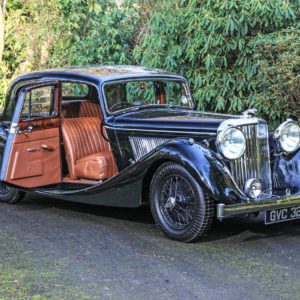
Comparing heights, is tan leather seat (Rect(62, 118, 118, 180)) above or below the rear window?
below

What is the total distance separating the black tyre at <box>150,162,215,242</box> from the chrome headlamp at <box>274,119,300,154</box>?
1.16 m

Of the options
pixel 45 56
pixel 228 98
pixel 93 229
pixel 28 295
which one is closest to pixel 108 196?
pixel 93 229

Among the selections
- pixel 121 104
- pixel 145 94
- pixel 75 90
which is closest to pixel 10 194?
pixel 75 90

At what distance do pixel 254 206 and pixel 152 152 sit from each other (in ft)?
3.82

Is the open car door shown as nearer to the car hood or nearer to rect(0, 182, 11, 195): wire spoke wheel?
rect(0, 182, 11, 195): wire spoke wheel

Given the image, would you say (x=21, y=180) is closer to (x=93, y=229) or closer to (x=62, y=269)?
(x=93, y=229)

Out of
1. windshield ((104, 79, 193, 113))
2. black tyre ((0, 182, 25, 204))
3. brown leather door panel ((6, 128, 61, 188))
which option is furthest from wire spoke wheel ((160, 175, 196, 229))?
black tyre ((0, 182, 25, 204))

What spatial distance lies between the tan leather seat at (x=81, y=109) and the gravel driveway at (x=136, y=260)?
138 cm

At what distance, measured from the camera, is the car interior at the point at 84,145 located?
22.8 feet

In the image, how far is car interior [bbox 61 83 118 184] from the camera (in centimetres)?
696

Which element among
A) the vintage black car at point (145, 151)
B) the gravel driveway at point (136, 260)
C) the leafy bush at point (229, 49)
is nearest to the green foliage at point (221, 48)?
the leafy bush at point (229, 49)

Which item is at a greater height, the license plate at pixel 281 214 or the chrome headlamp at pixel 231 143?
the chrome headlamp at pixel 231 143

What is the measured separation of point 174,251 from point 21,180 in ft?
8.51

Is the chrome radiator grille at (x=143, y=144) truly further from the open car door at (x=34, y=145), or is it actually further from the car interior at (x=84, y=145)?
the open car door at (x=34, y=145)
